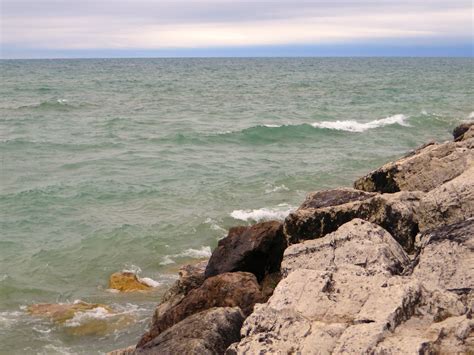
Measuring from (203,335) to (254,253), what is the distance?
12.3 feet

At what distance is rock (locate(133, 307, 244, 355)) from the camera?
22.1 feet

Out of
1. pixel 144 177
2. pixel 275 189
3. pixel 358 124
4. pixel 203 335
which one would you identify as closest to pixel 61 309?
pixel 203 335

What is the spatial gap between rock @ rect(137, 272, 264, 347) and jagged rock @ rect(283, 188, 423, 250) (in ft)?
5.52

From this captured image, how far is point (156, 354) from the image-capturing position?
6.85 metres

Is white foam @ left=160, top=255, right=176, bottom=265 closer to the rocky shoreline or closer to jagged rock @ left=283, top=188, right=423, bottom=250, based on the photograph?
the rocky shoreline

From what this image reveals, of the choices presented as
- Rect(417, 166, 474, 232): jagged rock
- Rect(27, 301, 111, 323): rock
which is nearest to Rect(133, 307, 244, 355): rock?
Rect(417, 166, 474, 232): jagged rock

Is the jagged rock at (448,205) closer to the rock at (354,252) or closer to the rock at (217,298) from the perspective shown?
the rock at (354,252)

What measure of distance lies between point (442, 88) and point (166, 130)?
152ft

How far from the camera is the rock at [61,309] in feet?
40.9

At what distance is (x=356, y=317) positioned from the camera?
595 centimetres

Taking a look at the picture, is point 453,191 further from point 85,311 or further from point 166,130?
point 166,130

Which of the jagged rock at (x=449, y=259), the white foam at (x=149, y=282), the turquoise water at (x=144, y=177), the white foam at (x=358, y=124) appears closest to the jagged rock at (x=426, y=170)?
the jagged rock at (x=449, y=259)

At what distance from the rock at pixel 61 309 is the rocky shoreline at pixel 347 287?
273cm

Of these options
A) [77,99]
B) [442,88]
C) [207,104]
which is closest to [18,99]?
[77,99]
